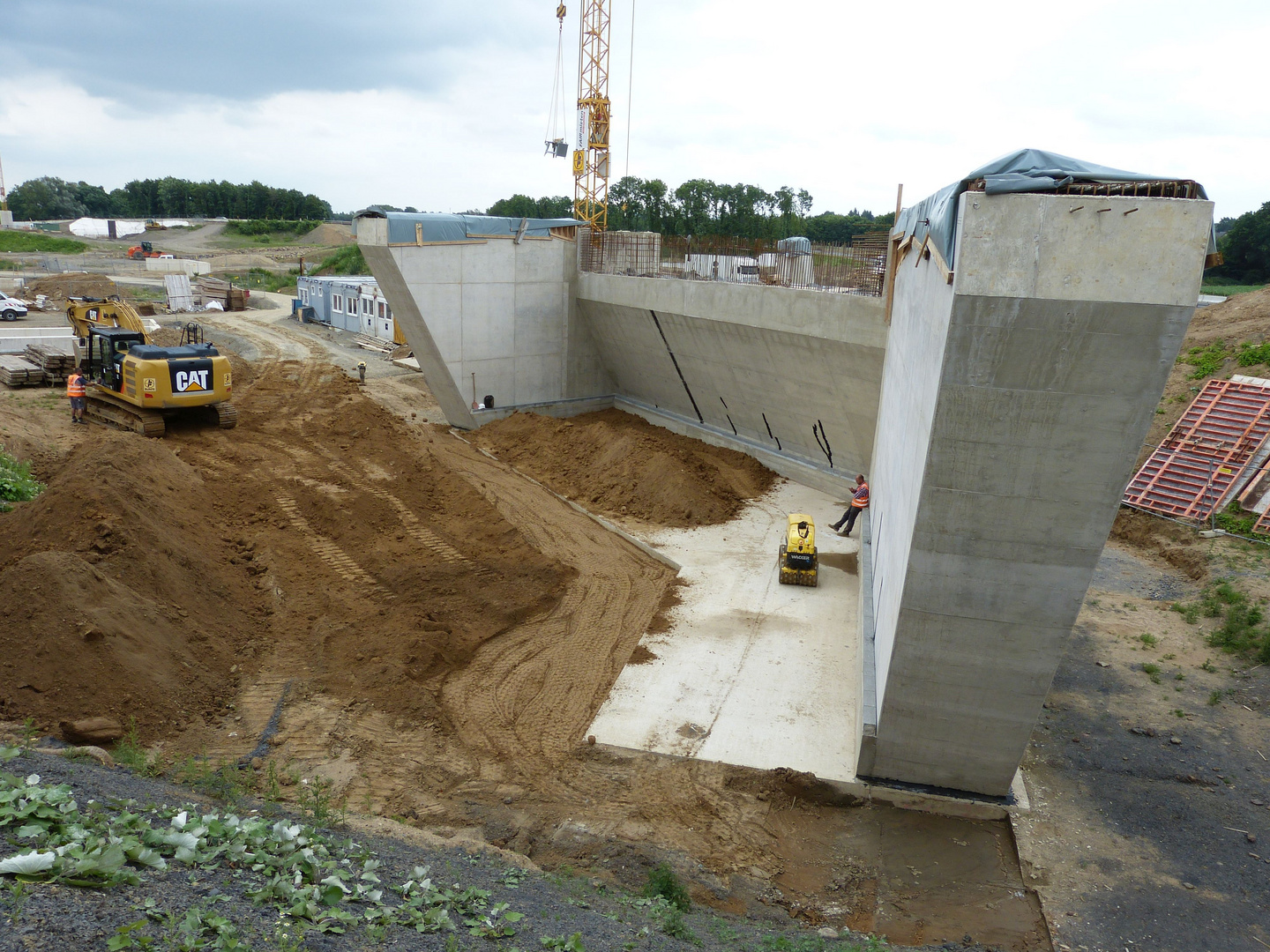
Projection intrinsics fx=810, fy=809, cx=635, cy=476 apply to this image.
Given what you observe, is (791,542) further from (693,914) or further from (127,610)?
(127,610)

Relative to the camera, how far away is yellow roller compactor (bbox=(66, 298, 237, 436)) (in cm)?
1969

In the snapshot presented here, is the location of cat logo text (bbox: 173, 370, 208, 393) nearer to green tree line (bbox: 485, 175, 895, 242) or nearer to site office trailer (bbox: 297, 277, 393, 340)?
site office trailer (bbox: 297, 277, 393, 340)

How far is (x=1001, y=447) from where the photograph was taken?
7.21m

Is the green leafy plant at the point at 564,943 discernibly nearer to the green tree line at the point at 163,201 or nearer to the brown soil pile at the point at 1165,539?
the brown soil pile at the point at 1165,539

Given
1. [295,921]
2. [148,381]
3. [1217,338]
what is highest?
[1217,338]

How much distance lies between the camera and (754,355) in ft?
63.9

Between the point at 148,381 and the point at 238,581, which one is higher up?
the point at 148,381

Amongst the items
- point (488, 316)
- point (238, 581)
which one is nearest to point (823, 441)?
point (488, 316)

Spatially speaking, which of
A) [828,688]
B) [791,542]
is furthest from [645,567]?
[828,688]

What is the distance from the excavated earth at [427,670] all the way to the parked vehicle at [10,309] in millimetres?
23883

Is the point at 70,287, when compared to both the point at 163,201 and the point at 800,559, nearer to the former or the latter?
the point at 800,559

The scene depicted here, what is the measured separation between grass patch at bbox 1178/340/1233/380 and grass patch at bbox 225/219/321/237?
3554 inches

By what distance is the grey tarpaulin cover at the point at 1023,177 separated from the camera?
21.0ft

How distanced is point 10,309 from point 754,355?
117 feet
